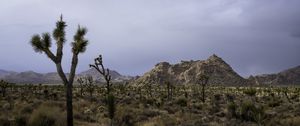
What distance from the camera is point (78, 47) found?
64.8 ft

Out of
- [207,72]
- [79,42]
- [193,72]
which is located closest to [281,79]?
[193,72]

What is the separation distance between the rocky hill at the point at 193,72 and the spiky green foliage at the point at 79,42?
136023mm

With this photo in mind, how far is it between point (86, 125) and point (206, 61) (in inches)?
6407

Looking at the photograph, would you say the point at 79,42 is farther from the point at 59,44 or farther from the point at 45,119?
the point at 45,119

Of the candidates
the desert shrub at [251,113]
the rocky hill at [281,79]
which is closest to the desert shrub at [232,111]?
the desert shrub at [251,113]

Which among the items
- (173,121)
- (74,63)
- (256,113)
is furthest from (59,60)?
(256,113)

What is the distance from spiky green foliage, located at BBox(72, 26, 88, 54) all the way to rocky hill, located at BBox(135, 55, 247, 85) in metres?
136

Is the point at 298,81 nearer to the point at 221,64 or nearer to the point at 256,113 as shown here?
the point at 221,64

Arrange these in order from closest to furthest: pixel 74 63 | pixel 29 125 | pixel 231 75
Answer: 1. pixel 29 125
2. pixel 74 63
3. pixel 231 75

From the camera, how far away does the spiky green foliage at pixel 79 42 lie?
1981 cm

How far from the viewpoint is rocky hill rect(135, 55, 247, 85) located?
536 ft

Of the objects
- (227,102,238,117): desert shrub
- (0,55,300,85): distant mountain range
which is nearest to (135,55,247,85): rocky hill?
(0,55,300,85): distant mountain range

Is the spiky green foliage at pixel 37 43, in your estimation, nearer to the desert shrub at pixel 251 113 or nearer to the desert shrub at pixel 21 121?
the desert shrub at pixel 21 121

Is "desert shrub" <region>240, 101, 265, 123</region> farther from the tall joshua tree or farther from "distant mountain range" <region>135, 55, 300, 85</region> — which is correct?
"distant mountain range" <region>135, 55, 300, 85</region>
